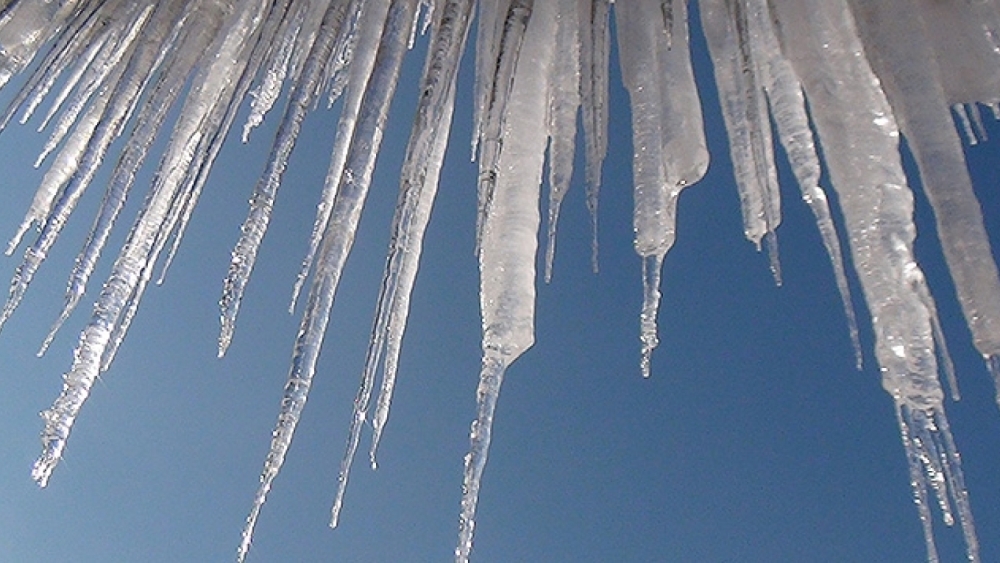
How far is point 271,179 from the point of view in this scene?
1.61m

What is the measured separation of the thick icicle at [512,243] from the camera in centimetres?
146

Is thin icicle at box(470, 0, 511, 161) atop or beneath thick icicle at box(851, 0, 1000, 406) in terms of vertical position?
atop

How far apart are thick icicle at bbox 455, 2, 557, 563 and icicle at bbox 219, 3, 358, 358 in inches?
13.2

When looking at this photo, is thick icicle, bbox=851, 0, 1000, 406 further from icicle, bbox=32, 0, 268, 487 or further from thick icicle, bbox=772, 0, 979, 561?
icicle, bbox=32, 0, 268, 487

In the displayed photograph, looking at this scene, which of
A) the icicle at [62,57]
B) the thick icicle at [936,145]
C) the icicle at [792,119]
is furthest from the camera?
the icicle at [62,57]

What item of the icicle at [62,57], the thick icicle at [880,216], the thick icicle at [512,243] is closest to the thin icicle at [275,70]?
the icicle at [62,57]

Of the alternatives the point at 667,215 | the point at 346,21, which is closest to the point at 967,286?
the point at 667,215

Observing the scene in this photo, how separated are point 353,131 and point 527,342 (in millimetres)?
454

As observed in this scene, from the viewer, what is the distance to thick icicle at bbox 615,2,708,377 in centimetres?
151

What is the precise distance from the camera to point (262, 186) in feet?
5.30

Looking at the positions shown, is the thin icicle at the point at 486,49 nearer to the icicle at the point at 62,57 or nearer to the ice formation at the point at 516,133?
the ice formation at the point at 516,133

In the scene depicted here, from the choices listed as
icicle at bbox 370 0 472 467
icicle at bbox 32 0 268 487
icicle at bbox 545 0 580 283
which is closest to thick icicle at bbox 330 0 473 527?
icicle at bbox 370 0 472 467

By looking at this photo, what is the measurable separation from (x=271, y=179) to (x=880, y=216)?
3.12 ft

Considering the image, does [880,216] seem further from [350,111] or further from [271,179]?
[271,179]
